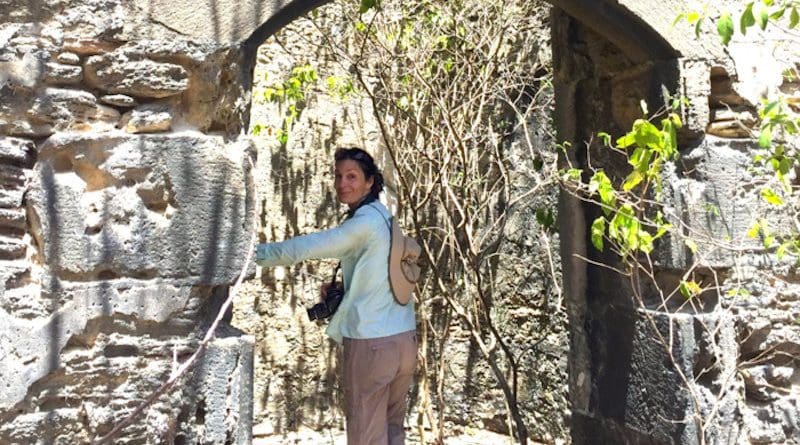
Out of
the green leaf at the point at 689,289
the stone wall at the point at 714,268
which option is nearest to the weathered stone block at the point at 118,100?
the stone wall at the point at 714,268

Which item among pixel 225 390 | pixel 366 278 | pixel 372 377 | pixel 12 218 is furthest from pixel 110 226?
pixel 372 377

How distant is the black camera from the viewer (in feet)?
10.0

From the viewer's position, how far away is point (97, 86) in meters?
2.24

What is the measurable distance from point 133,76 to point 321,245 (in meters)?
0.88

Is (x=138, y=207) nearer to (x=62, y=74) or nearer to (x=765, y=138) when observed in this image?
(x=62, y=74)

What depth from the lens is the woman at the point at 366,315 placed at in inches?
116

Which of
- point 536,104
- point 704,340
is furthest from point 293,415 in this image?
point 704,340

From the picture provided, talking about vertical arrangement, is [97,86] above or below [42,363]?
above

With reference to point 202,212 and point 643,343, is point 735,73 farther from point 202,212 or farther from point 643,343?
point 202,212

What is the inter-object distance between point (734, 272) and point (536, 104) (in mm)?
2298

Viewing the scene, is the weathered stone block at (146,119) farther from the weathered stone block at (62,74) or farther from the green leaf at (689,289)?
the green leaf at (689,289)

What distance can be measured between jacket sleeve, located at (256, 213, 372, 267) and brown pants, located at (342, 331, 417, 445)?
1.11ft

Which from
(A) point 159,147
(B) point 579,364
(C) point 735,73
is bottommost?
(B) point 579,364

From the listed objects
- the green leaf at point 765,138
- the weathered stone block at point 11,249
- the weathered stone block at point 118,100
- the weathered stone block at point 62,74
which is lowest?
the weathered stone block at point 11,249
